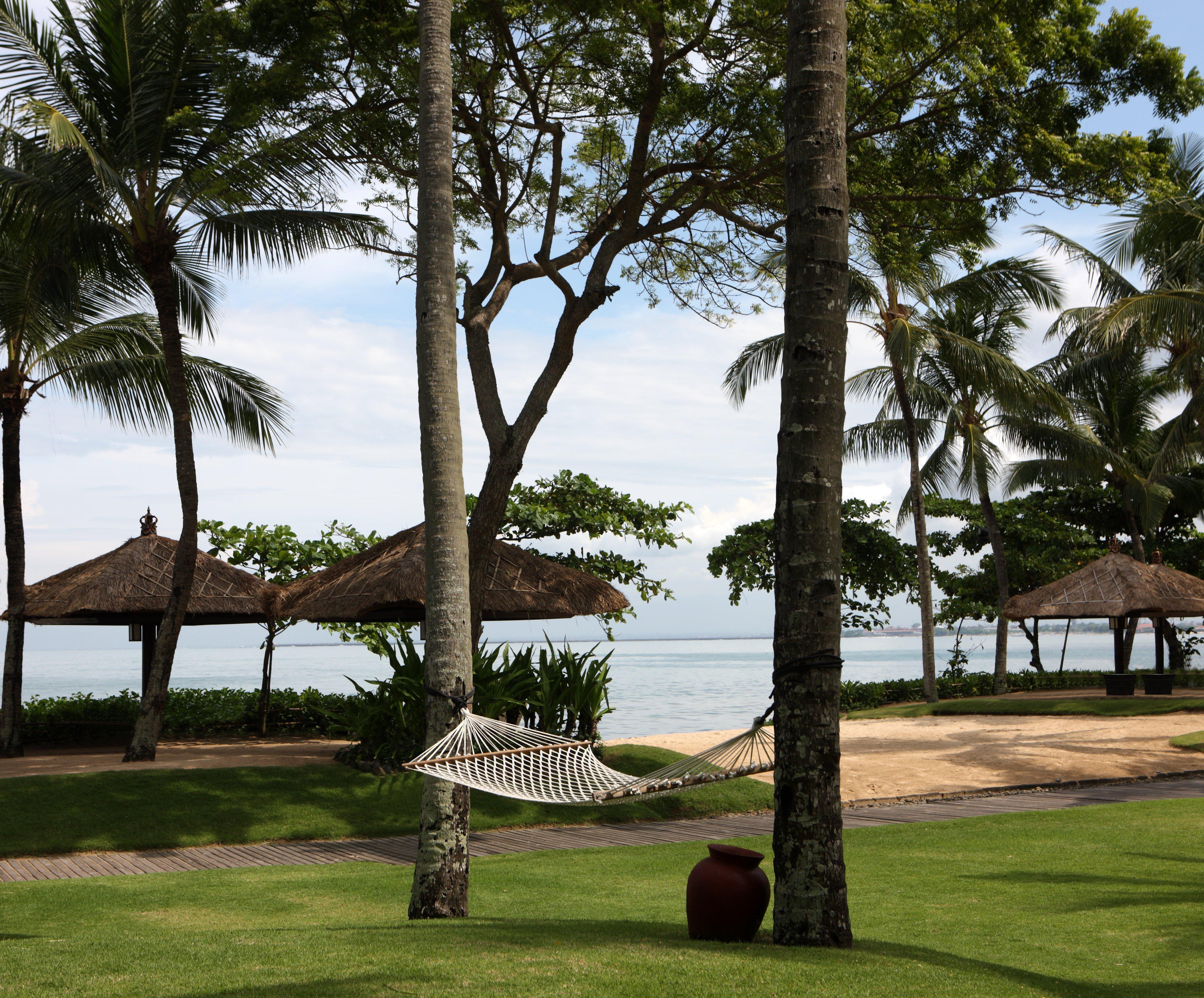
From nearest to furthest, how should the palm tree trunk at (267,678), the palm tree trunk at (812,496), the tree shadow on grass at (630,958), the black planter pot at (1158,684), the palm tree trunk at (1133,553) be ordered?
the tree shadow on grass at (630,958), the palm tree trunk at (812,496), the palm tree trunk at (267,678), the black planter pot at (1158,684), the palm tree trunk at (1133,553)

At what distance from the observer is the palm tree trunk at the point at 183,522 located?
30.5 feet

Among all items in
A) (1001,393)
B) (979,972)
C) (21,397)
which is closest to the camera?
(979,972)

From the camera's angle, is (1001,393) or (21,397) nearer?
(21,397)

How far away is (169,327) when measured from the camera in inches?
372

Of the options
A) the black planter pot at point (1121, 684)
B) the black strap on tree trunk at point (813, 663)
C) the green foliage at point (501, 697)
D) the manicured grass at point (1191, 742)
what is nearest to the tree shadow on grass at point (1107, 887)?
the black strap on tree trunk at point (813, 663)

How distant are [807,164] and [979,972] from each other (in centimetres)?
295

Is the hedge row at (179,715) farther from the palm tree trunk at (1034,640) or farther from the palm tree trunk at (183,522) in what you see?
the palm tree trunk at (1034,640)

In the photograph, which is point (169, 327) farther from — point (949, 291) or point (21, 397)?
point (949, 291)

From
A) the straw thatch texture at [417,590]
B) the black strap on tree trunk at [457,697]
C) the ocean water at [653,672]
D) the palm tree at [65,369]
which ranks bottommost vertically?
the ocean water at [653,672]

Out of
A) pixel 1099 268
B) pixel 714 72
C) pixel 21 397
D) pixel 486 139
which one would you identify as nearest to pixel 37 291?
pixel 21 397

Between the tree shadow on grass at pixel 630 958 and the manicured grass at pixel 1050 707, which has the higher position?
the tree shadow on grass at pixel 630 958

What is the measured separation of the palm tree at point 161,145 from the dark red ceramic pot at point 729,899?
22.2ft

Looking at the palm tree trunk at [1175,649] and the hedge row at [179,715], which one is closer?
the hedge row at [179,715]

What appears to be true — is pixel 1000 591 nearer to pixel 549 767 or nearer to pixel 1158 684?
pixel 1158 684
